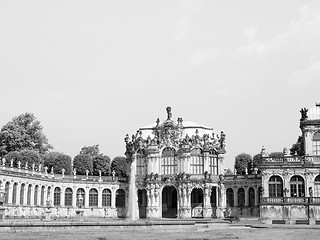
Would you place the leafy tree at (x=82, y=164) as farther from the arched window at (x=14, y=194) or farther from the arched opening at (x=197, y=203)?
the arched window at (x=14, y=194)

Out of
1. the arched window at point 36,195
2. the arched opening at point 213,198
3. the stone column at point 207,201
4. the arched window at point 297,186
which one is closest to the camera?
the arched window at point 297,186

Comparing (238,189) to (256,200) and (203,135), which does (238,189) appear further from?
(203,135)

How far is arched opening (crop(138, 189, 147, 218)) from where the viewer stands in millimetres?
91000

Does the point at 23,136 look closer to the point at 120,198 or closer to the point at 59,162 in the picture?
the point at 59,162

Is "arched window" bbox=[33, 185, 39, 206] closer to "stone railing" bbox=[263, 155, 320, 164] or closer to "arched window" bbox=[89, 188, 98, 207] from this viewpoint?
"arched window" bbox=[89, 188, 98, 207]

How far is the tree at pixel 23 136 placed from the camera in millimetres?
102625

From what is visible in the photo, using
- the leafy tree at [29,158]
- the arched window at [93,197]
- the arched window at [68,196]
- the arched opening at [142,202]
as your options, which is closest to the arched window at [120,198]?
the arched opening at [142,202]

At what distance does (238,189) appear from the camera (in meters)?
88.9

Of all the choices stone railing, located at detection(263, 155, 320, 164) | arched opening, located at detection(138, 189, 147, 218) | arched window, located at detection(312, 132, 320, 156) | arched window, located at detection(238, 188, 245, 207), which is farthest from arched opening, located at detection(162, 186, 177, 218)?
arched window, located at detection(312, 132, 320, 156)

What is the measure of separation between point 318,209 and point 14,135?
5842cm

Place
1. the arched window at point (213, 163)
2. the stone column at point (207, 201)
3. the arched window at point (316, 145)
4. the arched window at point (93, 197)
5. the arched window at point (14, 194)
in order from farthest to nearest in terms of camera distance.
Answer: the arched window at point (93, 197) < the arched window at point (213, 163) < the stone column at point (207, 201) < the arched window at point (316, 145) < the arched window at point (14, 194)

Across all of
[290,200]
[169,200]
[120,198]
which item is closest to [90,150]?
[120,198]

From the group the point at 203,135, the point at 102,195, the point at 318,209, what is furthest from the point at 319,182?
the point at 102,195

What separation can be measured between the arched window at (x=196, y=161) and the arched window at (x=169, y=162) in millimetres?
2904
